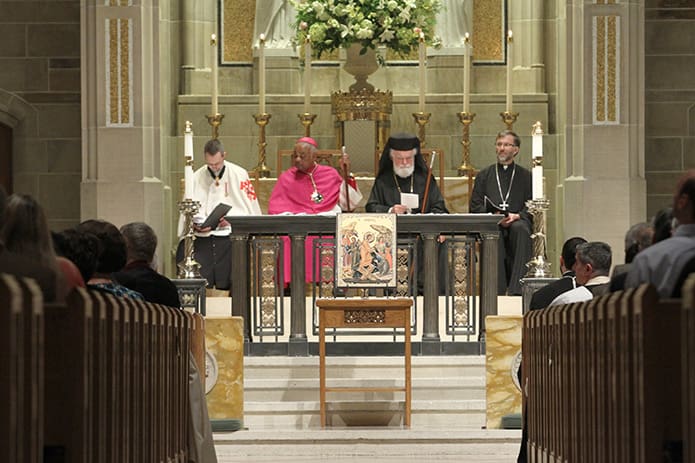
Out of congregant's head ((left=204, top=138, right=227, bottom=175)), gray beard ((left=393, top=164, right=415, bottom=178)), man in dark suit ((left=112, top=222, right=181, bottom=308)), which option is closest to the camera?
man in dark suit ((left=112, top=222, right=181, bottom=308))

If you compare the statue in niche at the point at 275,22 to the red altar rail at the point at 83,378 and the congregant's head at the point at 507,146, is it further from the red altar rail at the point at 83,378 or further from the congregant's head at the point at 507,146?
the red altar rail at the point at 83,378

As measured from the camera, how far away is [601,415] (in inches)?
184

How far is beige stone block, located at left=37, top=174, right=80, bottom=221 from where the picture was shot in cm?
1490

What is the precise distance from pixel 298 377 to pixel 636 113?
4.91m

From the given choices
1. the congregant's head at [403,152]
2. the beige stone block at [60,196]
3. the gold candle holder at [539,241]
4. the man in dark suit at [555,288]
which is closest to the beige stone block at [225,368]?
the man in dark suit at [555,288]

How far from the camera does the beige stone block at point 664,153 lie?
14859 millimetres

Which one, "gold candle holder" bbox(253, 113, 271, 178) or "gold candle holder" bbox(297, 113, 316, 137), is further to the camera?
"gold candle holder" bbox(253, 113, 271, 178)

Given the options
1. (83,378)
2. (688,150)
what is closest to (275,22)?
(688,150)

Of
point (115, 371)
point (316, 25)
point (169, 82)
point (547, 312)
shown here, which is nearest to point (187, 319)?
point (547, 312)

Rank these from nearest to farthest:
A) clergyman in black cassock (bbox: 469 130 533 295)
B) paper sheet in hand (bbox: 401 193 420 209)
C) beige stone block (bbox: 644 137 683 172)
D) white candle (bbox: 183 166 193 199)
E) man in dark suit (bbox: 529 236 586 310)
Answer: man in dark suit (bbox: 529 236 586 310) → white candle (bbox: 183 166 193 199) → paper sheet in hand (bbox: 401 193 420 209) → clergyman in black cassock (bbox: 469 130 533 295) → beige stone block (bbox: 644 137 683 172)

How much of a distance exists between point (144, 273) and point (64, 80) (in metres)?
8.32

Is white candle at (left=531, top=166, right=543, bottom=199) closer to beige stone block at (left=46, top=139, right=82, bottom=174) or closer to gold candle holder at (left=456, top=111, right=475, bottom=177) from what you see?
gold candle holder at (left=456, top=111, right=475, bottom=177)

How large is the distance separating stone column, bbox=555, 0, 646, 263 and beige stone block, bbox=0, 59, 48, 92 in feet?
17.3

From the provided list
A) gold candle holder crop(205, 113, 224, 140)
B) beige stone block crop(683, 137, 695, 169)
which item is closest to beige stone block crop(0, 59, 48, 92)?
gold candle holder crop(205, 113, 224, 140)
